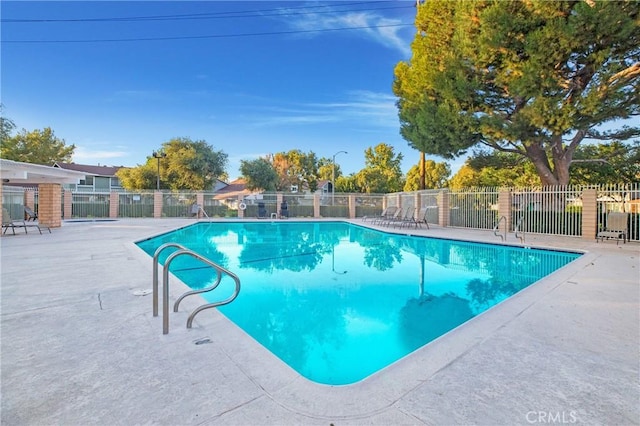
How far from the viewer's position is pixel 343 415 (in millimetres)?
1895

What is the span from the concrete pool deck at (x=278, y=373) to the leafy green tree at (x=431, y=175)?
36.5m

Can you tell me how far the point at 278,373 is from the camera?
2.38 meters

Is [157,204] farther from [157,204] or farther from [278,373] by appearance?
[278,373]

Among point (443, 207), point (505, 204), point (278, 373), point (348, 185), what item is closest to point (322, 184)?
point (348, 185)

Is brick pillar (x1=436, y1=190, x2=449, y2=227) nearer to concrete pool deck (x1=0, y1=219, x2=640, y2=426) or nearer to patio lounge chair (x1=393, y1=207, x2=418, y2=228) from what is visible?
patio lounge chair (x1=393, y1=207, x2=418, y2=228)

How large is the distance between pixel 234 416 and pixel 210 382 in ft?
1.50

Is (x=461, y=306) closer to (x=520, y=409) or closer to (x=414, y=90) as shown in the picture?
(x=520, y=409)

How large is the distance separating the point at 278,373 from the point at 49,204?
51.6 feet

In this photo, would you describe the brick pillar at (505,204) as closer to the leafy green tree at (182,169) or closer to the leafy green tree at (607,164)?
the leafy green tree at (607,164)

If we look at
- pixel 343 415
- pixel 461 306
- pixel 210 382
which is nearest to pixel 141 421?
pixel 210 382

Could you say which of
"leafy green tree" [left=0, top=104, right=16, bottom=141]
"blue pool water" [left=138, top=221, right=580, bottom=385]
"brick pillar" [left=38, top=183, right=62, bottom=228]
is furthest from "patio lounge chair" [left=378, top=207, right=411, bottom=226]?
"leafy green tree" [left=0, top=104, right=16, bottom=141]

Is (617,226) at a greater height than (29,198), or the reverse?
(29,198)

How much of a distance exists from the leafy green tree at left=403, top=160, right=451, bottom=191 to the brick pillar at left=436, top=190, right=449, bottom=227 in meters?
22.4

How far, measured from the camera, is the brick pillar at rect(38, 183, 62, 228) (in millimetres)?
13148
